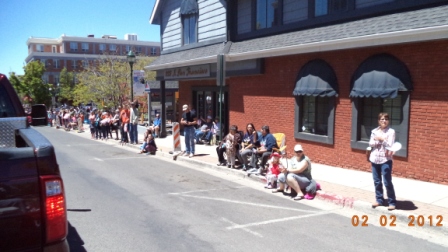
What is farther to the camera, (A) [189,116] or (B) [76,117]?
(B) [76,117]

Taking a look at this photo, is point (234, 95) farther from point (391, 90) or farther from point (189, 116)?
point (391, 90)

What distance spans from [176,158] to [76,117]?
22.1 meters

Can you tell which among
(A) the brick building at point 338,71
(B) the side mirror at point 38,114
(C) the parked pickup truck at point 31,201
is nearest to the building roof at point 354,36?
(A) the brick building at point 338,71

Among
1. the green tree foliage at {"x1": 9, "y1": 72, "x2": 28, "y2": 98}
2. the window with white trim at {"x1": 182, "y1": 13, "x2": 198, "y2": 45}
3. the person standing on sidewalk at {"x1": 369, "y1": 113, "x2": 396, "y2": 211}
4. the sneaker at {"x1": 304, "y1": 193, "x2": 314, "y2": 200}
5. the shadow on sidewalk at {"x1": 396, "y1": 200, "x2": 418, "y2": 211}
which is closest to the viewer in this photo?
the person standing on sidewalk at {"x1": 369, "y1": 113, "x2": 396, "y2": 211}

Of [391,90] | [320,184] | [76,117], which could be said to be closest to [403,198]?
[320,184]

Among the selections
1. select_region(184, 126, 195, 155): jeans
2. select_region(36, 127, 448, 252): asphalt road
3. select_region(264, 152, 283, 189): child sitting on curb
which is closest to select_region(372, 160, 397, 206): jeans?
select_region(36, 127, 448, 252): asphalt road

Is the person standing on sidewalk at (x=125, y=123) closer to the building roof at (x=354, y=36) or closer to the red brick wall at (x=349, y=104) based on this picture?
the building roof at (x=354, y=36)

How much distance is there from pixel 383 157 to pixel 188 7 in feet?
44.8

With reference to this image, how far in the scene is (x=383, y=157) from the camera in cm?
660

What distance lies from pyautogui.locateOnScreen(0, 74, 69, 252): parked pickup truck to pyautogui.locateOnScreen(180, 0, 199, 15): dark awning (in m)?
16.0

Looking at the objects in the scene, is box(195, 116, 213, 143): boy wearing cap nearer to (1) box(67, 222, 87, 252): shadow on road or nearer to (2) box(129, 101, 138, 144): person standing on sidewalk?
(2) box(129, 101, 138, 144): person standing on sidewalk

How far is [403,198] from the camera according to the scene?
739 centimetres

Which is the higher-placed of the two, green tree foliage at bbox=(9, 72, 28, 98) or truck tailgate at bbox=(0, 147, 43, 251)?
green tree foliage at bbox=(9, 72, 28, 98)

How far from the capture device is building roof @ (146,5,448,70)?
26.8 ft
